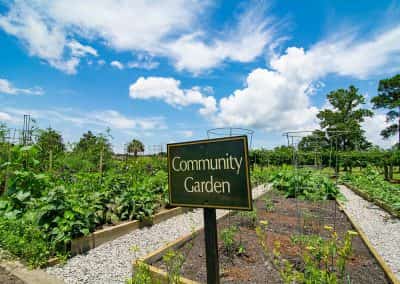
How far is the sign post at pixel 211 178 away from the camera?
1.21m

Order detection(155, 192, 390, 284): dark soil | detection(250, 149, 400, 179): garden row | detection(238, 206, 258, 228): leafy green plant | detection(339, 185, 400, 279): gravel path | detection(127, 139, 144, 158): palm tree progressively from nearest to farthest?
detection(155, 192, 390, 284): dark soil → detection(339, 185, 400, 279): gravel path → detection(238, 206, 258, 228): leafy green plant → detection(127, 139, 144, 158): palm tree → detection(250, 149, 400, 179): garden row

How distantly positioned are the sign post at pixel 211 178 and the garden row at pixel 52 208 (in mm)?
2114

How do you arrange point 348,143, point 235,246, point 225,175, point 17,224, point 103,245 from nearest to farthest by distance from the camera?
point 225,175 → point 235,246 → point 17,224 → point 103,245 → point 348,143

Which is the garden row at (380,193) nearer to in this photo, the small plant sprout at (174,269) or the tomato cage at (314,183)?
the tomato cage at (314,183)

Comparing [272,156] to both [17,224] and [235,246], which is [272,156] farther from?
[17,224]

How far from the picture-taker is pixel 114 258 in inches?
113

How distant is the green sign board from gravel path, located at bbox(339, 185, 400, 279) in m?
2.46

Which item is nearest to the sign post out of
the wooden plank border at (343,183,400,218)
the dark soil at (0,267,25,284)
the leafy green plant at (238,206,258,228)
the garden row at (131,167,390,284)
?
the garden row at (131,167,390,284)

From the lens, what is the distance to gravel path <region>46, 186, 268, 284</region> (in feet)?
7.94

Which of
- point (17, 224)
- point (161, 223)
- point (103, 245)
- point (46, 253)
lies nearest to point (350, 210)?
point (161, 223)

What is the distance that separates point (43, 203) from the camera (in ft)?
9.73

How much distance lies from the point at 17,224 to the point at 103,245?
111 cm

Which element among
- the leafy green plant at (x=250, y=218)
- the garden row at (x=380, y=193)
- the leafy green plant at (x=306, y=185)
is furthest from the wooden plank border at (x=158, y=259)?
the garden row at (x=380, y=193)

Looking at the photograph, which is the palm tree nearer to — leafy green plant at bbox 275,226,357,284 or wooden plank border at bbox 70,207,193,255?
wooden plank border at bbox 70,207,193,255
